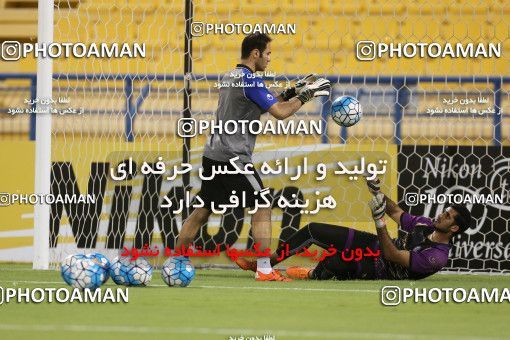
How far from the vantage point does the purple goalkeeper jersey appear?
8797 millimetres

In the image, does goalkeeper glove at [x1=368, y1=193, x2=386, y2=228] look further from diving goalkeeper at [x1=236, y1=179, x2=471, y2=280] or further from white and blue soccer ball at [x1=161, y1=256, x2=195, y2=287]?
white and blue soccer ball at [x1=161, y1=256, x2=195, y2=287]

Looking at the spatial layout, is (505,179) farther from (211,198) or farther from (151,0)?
(151,0)

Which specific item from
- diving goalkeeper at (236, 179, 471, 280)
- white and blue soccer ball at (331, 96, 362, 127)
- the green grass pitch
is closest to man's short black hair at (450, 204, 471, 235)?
diving goalkeeper at (236, 179, 471, 280)

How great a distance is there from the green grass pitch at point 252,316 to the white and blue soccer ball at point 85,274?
252mm

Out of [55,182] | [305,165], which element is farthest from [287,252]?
[55,182]

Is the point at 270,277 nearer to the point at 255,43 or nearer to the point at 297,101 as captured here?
the point at 297,101

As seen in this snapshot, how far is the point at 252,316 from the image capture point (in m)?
6.29

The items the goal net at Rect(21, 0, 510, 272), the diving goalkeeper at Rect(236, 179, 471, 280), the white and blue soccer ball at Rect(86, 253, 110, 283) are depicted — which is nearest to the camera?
the white and blue soccer ball at Rect(86, 253, 110, 283)

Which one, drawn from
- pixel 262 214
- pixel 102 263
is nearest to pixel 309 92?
pixel 262 214

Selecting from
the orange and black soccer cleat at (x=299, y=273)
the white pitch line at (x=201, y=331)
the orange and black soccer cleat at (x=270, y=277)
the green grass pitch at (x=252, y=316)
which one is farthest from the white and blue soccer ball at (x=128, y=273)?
the white pitch line at (x=201, y=331)

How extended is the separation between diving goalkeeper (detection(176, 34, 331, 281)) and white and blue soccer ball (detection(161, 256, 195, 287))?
944mm

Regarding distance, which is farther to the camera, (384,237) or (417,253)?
(417,253)

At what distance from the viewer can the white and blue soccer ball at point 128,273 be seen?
797 centimetres

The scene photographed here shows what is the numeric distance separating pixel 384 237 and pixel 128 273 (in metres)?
1.86
